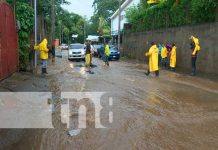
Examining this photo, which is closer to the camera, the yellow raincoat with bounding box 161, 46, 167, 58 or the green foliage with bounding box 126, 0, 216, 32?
the green foliage with bounding box 126, 0, 216, 32

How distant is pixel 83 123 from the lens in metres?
8.95

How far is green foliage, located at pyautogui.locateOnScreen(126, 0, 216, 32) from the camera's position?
2338 cm

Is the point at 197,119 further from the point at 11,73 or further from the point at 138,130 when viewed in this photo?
the point at 11,73

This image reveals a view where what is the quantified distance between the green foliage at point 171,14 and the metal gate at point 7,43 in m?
10.6

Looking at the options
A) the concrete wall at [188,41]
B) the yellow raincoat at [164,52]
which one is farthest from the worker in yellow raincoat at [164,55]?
the concrete wall at [188,41]

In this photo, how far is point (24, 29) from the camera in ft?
64.8

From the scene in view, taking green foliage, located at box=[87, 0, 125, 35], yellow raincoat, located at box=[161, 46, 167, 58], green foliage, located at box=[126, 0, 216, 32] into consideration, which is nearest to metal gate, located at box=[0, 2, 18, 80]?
green foliage, located at box=[126, 0, 216, 32]

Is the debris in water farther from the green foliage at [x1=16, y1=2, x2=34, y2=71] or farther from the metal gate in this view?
the green foliage at [x1=16, y1=2, x2=34, y2=71]

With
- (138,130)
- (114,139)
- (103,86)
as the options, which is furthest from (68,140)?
(103,86)

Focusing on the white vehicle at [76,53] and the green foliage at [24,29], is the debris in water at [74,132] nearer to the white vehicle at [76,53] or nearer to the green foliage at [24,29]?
the green foliage at [24,29]

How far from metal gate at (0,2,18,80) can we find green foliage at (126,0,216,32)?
1060cm

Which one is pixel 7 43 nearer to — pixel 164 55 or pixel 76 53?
pixel 164 55

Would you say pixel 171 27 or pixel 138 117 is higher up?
pixel 171 27

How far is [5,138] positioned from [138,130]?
2.65 metres
